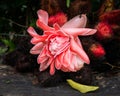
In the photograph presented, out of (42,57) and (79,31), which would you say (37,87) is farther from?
(79,31)

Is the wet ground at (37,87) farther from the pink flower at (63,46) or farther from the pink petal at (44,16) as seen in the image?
the pink petal at (44,16)

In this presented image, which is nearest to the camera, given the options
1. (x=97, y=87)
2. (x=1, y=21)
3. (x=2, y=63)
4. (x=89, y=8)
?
(x=97, y=87)

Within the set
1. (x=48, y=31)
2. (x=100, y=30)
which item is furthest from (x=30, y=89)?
(x=100, y=30)

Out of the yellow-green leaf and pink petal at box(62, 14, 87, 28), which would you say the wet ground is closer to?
the yellow-green leaf

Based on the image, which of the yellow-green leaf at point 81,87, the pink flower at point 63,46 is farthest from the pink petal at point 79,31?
the yellow-green leaf at point 81,87

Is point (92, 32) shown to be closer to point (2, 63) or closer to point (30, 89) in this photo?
point (30, 89)

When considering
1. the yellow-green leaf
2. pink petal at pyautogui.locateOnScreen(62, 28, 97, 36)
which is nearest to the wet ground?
the yellow-green leaf

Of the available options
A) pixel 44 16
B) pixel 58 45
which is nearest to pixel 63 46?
pixel 58 45

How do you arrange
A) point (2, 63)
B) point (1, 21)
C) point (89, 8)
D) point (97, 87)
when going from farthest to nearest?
point (1, 21) < point (2, 63) < point (89, 8) < point (97, 87)
